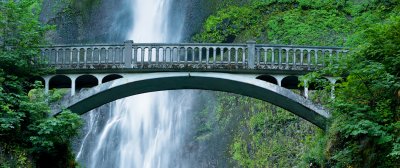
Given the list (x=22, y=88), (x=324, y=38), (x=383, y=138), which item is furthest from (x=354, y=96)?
(x=324, y=38)

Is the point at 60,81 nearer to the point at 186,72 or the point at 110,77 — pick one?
the point at 110,77

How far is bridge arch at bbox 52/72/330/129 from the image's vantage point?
22.5 m

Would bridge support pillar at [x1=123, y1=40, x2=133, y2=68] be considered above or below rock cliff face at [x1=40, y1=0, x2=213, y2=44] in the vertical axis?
below

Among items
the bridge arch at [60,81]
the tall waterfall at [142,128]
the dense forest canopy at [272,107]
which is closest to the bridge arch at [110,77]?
the bridge arch at [60,81]

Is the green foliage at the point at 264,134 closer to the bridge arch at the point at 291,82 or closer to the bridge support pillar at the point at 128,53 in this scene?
the bridge arch at the point at 291,82

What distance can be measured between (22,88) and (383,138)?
11623 mm

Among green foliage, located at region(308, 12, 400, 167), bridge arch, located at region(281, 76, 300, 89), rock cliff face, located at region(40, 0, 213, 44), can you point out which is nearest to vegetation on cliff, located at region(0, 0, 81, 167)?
bridge arch, located at region(281, 76, 300, 89)

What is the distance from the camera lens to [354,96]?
17.6m

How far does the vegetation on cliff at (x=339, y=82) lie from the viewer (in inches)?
665

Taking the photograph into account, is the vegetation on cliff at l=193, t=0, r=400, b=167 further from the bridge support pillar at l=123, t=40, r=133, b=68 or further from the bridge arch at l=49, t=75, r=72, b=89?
the bridge arch at l=49, t=75, r=72, b=89

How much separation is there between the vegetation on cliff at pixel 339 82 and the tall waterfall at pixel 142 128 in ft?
8.64

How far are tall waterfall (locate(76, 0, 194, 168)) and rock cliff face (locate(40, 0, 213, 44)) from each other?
772mm

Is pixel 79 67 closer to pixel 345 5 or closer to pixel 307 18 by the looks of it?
pixel 307 18

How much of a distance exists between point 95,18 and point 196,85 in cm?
1506
